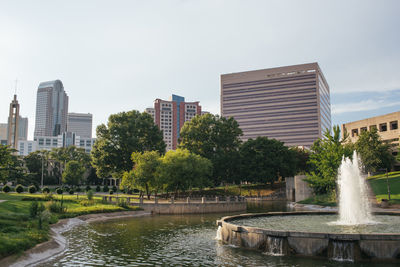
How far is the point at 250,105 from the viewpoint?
533 ft

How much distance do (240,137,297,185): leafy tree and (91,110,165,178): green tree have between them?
76.5ft

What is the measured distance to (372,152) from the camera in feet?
239

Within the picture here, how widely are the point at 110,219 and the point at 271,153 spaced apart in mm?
56922

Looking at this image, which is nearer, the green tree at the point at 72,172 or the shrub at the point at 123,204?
the shrub at the point at 123,204

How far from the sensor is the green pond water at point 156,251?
1752cm

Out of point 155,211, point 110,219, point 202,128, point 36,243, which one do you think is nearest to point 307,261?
point 36,243

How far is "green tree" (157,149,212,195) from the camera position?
5466cm

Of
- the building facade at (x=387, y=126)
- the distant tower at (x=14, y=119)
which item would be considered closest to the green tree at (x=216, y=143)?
the building facade at (x=387, y=126)

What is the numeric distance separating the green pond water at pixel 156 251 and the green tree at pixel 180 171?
25153 mm

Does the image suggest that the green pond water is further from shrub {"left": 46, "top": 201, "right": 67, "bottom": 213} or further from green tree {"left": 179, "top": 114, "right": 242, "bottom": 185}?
green tree {"left": 179, "top": 114, "right": 242, "bottom": 185}

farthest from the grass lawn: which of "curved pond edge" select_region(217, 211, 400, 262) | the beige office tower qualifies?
the beige office tower

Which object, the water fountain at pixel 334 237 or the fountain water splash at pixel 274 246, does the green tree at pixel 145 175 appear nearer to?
the water fountain at pixel 334 237

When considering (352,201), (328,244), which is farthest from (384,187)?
(328,244)

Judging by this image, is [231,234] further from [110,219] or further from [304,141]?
[304,141]
